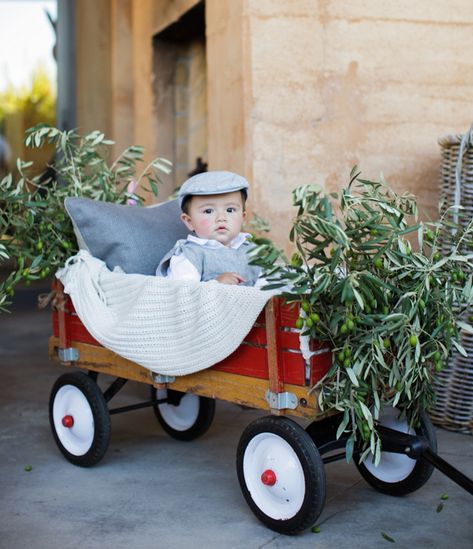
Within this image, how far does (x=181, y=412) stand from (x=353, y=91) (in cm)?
157

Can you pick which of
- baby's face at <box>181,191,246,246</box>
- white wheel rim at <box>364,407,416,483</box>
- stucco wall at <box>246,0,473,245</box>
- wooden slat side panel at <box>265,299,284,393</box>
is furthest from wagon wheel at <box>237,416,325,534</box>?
stucco wall at <box>246,0,473,245</box>

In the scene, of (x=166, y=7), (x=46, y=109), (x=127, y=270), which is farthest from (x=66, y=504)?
(x=46, y=109)

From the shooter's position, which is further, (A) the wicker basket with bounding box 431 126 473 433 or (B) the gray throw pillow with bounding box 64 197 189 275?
(A) the wicker basket with bounding box 431 126 473 433

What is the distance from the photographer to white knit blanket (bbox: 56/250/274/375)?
2263 millimetres

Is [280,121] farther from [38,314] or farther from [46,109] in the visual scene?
[46,109]

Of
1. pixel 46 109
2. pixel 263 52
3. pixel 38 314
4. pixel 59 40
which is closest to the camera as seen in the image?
pixel 263 52

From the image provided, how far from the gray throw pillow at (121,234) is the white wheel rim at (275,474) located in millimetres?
847

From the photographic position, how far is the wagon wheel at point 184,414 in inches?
124

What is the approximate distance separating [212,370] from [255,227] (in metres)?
0.87

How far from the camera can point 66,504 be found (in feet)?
8.30

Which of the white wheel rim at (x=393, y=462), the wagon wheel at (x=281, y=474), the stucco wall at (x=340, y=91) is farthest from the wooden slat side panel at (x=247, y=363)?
the stucco wall at (x=340, y=91)

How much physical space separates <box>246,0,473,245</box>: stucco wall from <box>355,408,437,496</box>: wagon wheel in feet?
4.14

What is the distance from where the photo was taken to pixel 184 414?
3.22m

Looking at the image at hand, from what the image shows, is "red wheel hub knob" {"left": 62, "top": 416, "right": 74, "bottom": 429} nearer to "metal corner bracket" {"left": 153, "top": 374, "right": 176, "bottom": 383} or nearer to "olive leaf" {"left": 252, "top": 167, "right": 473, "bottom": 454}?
"metal corner bracket" {"left": 153, "top": 374, "right": 176, "bottom": 383}
